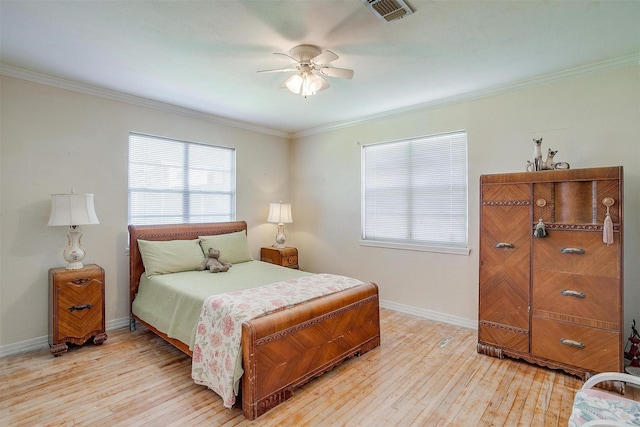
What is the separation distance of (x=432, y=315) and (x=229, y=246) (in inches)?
103

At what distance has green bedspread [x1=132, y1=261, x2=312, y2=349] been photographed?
2633 millimetres

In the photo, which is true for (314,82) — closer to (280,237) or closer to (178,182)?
(178,182)

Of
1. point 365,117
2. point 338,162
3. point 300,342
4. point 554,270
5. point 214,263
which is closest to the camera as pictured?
point 300,342

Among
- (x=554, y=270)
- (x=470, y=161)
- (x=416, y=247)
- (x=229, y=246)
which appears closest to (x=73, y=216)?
(x=229, y=246)

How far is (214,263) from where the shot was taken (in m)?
3.54

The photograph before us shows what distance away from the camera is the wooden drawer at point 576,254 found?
2361 millimetres

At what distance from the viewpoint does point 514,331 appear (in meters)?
2.75

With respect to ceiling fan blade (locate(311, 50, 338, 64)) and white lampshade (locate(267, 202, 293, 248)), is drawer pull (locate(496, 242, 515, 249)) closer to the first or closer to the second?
ceiling fan blade (locate(311, 50, 338, 64))

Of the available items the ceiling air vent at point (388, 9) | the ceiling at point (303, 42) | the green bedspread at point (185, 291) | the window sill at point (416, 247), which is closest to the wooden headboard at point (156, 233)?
the green bedspread at point (185, 291)

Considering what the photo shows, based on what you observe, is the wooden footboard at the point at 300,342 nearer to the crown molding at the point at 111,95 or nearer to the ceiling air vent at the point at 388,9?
the ceiling air vent at the point at 388,9

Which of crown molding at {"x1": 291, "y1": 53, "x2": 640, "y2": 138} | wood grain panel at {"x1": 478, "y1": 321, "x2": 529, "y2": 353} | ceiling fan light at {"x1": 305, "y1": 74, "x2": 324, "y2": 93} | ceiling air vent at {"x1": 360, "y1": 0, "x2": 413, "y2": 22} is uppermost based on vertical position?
crown molding at {"x1": 291, "y1": 53, "x2": 640, "y2": 138}

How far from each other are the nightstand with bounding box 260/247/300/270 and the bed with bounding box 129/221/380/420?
→ 1.00 meters

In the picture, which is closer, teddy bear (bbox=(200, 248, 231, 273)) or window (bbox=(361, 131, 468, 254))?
teddy bear (bbox=(200, 248, 231, 273))

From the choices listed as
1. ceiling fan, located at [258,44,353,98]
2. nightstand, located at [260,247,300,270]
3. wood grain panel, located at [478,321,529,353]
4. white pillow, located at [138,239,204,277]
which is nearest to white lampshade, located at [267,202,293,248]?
nightstand, located at [260,247,300,270]
